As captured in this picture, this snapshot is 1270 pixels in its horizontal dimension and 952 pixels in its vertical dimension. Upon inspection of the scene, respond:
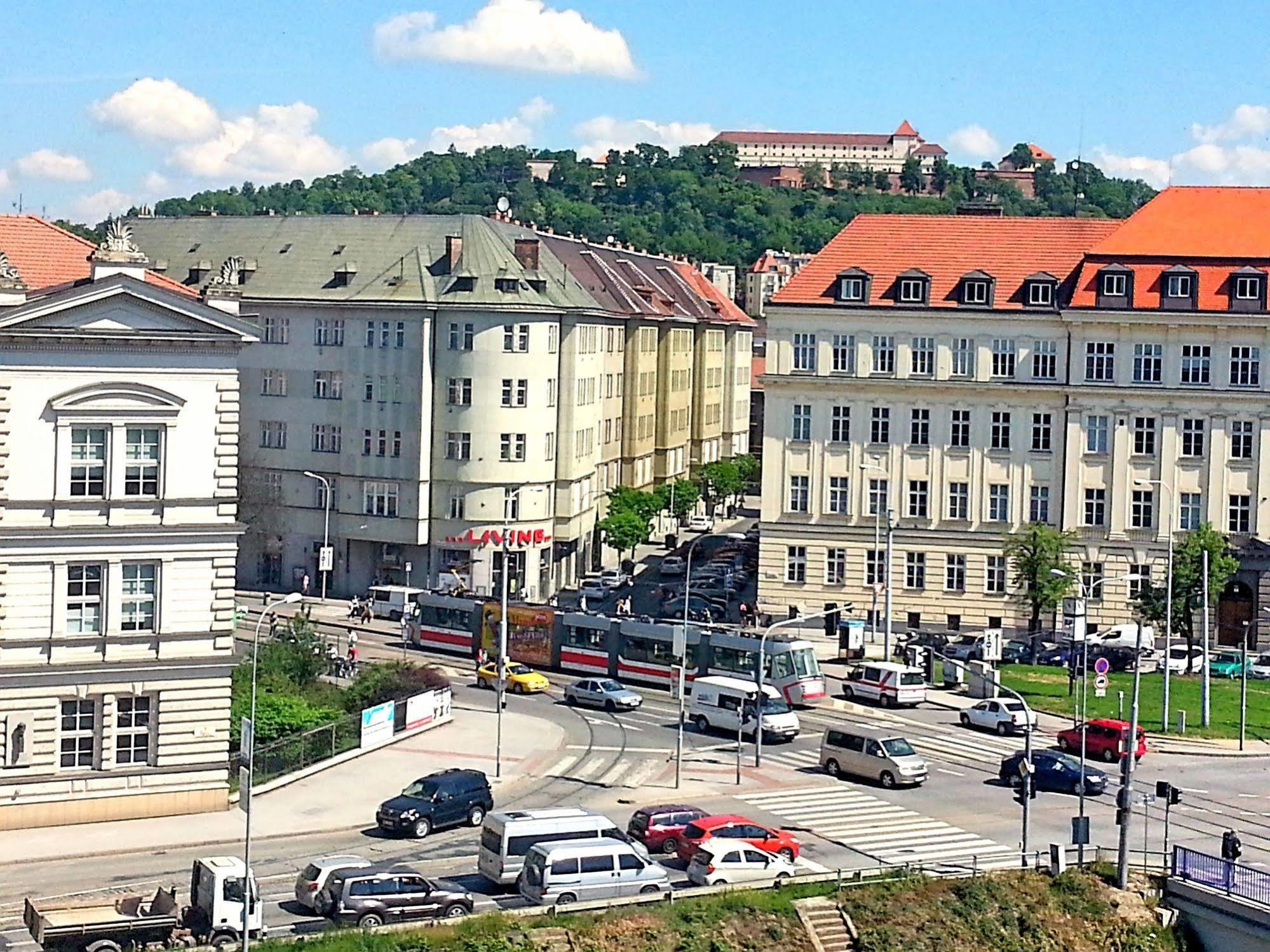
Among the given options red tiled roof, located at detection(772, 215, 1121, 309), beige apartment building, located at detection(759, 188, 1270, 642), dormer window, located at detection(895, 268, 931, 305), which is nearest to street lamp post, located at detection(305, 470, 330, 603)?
beige apartment building, located at detection(759, 188, 1270, 642)

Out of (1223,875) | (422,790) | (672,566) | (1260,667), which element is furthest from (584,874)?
(672,566)

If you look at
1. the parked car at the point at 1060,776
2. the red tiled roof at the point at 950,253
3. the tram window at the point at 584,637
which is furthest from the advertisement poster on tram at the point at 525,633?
the parked car at the point at 1060,776

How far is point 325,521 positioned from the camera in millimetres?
104188

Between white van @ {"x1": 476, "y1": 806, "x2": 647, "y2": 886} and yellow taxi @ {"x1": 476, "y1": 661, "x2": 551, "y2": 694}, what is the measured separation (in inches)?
1154

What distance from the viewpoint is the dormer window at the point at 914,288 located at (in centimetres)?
9162

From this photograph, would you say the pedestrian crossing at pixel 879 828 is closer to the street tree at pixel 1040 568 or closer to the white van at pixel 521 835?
the white van at pixel 521 835

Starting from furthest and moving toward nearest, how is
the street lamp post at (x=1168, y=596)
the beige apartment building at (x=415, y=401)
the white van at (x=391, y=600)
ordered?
the beige apartment building at (x=415, y=401)
the white van at (x=391, y=600)
the street lamp post at (x=1168, y=596)

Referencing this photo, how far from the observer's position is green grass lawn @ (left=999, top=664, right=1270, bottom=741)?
70500 mm

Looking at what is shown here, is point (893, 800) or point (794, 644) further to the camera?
point (794, 644)

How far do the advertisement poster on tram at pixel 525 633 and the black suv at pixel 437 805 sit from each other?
26.4 m

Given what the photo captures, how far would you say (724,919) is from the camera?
4422 centimetres

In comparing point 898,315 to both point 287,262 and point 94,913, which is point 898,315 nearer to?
point 287,262

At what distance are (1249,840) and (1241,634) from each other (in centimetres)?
3497

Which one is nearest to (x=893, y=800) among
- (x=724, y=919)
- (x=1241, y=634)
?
(x=724, y=919)
